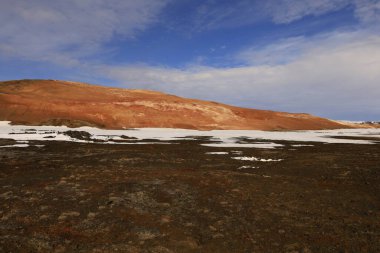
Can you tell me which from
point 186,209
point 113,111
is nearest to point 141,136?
point 113,111

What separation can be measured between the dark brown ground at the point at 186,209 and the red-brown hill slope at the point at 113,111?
1749 inches

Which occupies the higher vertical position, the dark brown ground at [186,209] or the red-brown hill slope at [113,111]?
the red-brown hill slope at [113,111]

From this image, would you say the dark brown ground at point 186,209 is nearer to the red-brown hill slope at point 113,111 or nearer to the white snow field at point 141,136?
the white snow field at point 141,136

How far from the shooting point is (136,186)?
1238 cm

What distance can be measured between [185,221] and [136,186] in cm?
385

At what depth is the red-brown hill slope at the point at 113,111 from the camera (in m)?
62.4

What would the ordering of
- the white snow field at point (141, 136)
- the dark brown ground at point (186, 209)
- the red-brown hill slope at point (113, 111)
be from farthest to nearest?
the red-brown hill slope at point (113, 111) → the white snow field at point (141, 136) → the dark brown ground at point (186, 209)

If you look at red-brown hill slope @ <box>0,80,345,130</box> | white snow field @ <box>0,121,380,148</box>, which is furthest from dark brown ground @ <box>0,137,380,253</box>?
red-brown hill slope @ <box>0,80,345,130</box>

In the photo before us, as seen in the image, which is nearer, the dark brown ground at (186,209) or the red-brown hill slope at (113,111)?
the dark brown ground at (186,209)

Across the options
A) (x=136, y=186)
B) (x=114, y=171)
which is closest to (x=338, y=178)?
(x=136, y=186)

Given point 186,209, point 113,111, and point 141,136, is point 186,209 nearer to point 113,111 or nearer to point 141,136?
point 141,136

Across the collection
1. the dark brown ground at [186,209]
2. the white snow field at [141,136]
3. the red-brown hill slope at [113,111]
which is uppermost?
the red-brown hill slope at [113,111]

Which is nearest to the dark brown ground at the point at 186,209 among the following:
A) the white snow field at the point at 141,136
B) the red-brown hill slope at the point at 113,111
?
the white snow field at the point at 141,136

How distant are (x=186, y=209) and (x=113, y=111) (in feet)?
200
